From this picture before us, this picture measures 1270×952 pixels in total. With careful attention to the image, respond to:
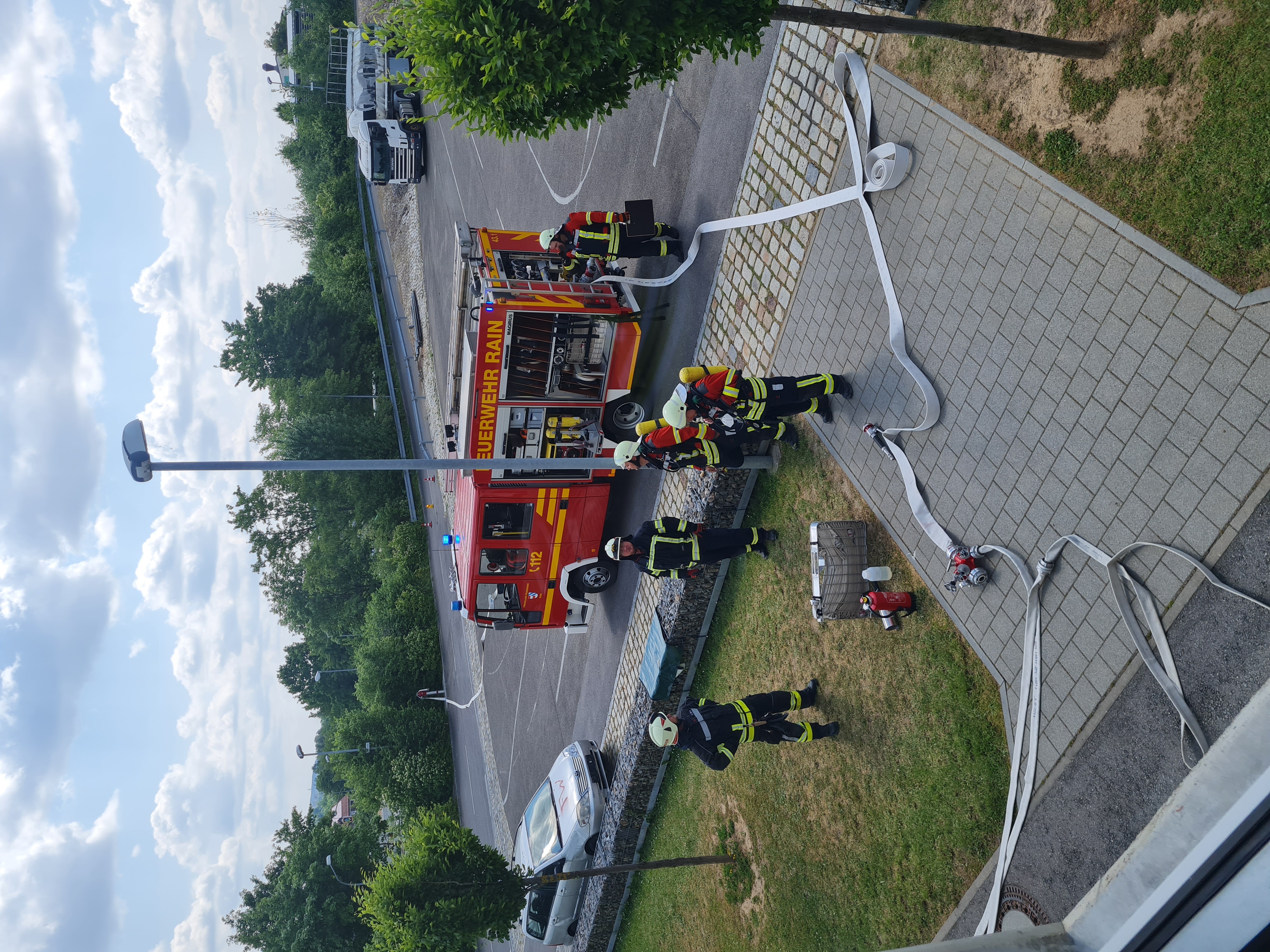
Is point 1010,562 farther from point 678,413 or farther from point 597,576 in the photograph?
point 597,576

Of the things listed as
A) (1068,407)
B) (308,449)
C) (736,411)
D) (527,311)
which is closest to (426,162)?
(308,449)

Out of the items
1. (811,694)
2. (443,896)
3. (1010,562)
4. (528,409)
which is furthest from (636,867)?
(1010,562)

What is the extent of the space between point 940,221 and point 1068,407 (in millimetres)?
2348

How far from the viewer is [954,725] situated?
7984mm

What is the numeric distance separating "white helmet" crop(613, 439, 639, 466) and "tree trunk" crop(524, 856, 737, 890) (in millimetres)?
5932

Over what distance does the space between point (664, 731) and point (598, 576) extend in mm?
5575

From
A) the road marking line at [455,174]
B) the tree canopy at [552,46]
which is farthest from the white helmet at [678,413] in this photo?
the road marking line at [455,174]

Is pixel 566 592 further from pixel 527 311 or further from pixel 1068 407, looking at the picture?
pixel 1068 407

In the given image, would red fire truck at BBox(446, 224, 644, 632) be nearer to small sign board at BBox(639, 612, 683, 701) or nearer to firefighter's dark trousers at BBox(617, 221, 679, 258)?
firefighter's dark trousers at BBox(617, 221, 679, 258)

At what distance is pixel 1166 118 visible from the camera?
6.34 m

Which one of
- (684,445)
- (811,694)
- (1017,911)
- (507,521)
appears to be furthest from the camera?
(507,521)

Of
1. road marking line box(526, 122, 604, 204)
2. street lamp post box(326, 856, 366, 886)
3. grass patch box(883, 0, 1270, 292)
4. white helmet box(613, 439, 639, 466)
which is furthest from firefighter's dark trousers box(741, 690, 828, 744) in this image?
street lamp post box(326, 856, 366, 886)

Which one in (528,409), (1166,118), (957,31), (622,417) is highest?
(957,31)

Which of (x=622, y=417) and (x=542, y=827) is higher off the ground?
(x=622, y=417)
